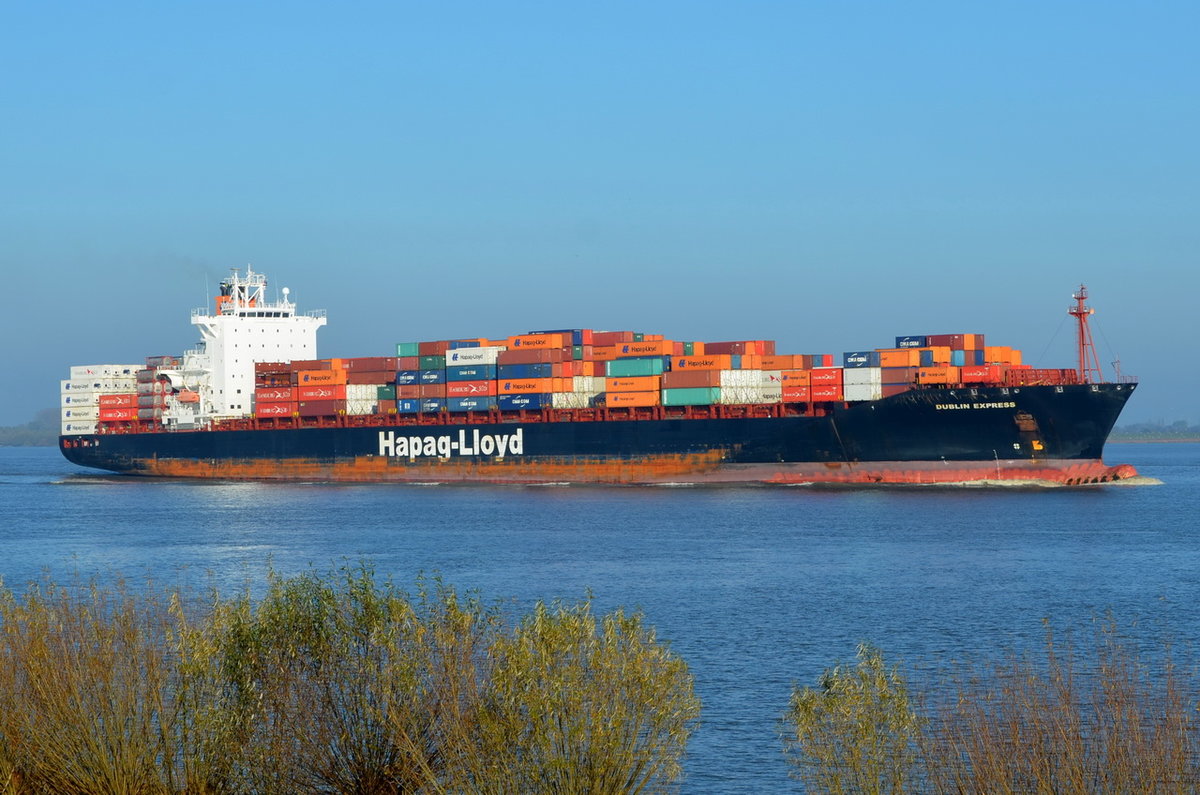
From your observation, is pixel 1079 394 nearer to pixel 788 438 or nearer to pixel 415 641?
pixel 788 438

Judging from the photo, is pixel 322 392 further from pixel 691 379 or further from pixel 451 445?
pixel 691 379

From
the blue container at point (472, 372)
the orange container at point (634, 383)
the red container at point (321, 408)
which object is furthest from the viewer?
the red container at point (321, 408)

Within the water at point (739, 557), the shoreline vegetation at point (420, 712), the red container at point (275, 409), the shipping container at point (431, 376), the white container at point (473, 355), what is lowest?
the water at point (739, 557)

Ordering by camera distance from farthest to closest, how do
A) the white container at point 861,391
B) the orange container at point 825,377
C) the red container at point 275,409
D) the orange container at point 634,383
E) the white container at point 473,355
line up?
the red container at point 275,409 < the white container at point 473,355 < the orange container at point 634,383 < the orange container at point 825,377 < the white container at point 861,391

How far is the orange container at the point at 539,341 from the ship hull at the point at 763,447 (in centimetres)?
400

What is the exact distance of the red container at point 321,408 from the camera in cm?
6438

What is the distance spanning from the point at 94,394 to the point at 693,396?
37.6 m

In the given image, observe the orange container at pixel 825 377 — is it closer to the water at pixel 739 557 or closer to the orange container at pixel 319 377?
the water at pixel 739 557

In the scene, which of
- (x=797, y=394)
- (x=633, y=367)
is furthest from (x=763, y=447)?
(x=633, y=367)

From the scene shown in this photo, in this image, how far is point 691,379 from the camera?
184 ft

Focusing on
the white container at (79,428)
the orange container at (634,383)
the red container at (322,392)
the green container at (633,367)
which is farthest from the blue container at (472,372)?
the white container at (79,428)

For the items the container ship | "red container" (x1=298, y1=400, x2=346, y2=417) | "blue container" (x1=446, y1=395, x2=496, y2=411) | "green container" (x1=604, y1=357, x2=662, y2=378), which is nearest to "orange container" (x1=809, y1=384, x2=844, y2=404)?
the container ship

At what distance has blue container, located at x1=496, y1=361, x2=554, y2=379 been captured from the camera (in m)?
59.5

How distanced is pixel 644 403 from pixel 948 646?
1370 inches
